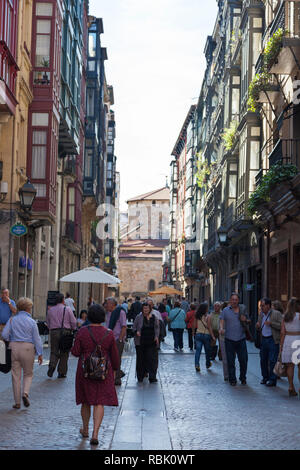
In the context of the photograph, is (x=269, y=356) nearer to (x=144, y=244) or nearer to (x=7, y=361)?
(x=7, y=361)

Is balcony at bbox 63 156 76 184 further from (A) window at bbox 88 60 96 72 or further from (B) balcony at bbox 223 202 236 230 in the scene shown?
(A) window at bbox 88 60 96 72

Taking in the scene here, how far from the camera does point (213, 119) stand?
4991 centimetres

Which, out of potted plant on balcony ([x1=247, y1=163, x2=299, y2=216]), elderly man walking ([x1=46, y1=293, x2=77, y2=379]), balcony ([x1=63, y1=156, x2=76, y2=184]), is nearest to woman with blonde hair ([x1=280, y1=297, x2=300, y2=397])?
elderly man walking ([x1=46, y1=293, x2=77, y2=379])

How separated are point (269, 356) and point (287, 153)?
29.5ft

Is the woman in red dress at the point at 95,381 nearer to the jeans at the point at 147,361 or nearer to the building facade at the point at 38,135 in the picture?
the jeans at the point at 147,361

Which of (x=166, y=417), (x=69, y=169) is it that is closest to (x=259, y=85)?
(x=69, y=169)

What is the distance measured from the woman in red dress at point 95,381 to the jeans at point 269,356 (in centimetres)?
707

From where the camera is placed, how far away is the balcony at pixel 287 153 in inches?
866

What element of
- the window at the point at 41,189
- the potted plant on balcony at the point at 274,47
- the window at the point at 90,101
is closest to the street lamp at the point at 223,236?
the window at the point at 41,189

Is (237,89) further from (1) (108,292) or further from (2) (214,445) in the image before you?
(1) (108,292)

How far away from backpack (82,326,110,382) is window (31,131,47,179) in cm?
1942

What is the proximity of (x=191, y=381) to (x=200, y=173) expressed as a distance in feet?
120

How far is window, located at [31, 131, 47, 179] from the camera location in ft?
90.8
